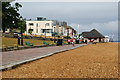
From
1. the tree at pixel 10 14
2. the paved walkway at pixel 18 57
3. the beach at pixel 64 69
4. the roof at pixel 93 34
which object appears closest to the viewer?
the beach at pixel 64 69

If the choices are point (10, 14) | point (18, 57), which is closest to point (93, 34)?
point (10, 14)

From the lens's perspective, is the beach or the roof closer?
the beach

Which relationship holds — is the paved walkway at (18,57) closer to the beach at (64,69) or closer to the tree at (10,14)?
the beach at (64,69)

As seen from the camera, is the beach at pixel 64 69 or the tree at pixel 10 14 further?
the tree at pixel 10 14

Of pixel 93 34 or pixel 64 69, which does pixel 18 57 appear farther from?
pixel 93 34

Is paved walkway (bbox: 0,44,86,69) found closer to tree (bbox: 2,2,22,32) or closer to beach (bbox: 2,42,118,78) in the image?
beach (bbox: 2,42,118,78)

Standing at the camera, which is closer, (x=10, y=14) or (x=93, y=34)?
(x=10, y=14)

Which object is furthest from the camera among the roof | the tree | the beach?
the roof

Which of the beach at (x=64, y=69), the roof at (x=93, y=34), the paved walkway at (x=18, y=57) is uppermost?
the roof at (x=93, y=34)

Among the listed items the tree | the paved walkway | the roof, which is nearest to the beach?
the paved walkway

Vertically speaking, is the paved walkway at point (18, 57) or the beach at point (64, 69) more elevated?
the paved walkway at point (18, 57)

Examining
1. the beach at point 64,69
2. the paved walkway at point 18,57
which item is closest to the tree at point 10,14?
the paved walkway at point 18,57

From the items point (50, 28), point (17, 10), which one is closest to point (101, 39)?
point (50, 28)

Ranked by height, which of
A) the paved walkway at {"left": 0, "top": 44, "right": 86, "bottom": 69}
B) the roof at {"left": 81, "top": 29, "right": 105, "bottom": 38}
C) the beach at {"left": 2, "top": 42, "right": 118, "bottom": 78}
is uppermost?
the roof at {"left": 81, "top": 29, "right": 105, "bottom": 38}
